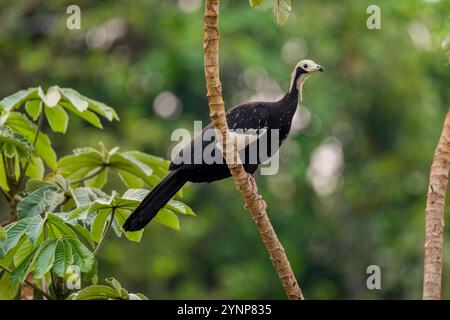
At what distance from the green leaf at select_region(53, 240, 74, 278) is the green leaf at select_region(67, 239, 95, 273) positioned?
0.03 meters

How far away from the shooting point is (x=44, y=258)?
3.39 meters

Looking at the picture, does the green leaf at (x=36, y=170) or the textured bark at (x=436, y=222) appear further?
the green leaf at (x=36, y=170)

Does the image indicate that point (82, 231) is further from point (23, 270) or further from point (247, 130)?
point (247, 130)

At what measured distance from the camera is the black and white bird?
4109mm

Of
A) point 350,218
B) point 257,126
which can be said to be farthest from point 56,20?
point 257,126

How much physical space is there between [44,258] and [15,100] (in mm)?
920

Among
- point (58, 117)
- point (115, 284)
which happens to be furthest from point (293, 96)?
point (115, 284)

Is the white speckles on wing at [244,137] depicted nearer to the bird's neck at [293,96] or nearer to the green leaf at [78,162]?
the bird's neck at [293,96]

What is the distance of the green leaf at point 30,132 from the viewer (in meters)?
4.17

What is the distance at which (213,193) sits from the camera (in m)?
12.4

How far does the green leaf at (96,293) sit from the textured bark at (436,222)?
1.27 meters

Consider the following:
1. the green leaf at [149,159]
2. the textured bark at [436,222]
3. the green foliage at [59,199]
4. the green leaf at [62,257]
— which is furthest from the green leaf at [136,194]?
the textured bark at [436,222]

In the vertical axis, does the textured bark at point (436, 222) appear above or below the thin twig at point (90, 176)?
below

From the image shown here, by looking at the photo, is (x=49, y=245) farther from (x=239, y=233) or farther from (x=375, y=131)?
(x=239, y=233)
